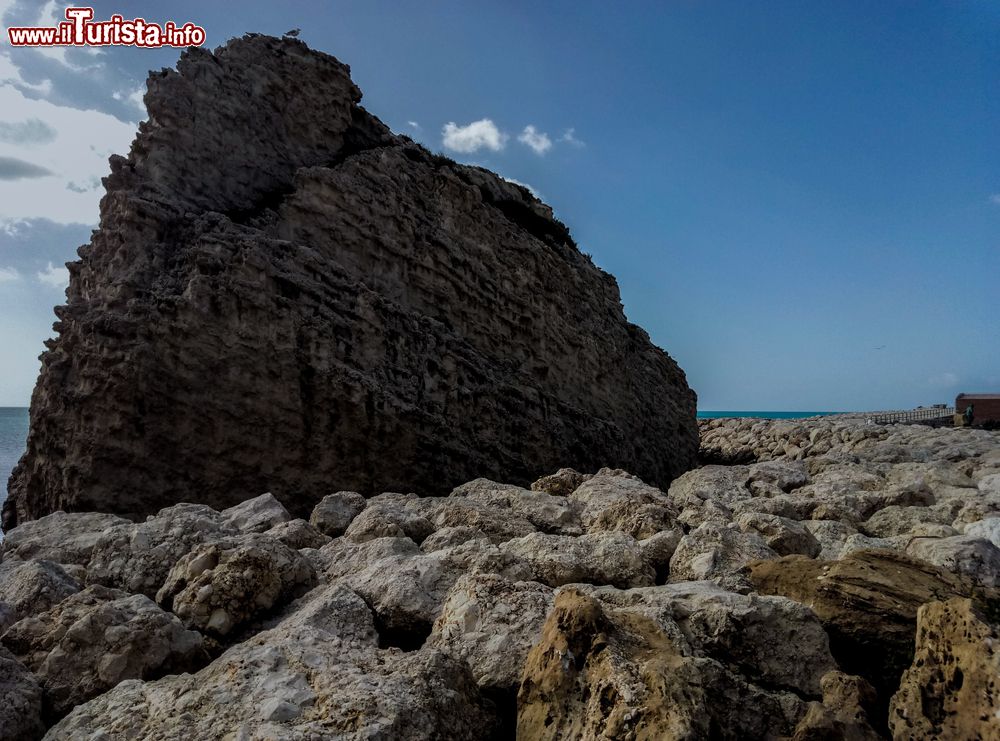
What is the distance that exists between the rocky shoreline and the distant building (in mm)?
45430

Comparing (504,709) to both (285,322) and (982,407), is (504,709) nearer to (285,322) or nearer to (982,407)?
(285,322)

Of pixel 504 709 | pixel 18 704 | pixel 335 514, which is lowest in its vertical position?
pixel 504 709

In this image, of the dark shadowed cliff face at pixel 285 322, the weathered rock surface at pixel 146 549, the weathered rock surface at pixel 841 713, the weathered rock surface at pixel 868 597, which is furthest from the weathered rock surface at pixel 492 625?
the dark shadowed cliff face at pixel 285 322

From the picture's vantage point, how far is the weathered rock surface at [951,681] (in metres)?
3.00

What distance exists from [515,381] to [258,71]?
811 cm

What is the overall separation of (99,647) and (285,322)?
274 inches

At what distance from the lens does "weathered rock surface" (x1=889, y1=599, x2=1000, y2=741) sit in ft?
9.83

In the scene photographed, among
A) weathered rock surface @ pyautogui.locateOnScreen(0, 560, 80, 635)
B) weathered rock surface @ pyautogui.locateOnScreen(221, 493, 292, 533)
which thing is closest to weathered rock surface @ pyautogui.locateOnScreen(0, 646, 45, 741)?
weathered rock surface @ pyautogui.locateOnScreen(0, 560, 80, 635)

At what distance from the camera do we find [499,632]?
3803 millimetres

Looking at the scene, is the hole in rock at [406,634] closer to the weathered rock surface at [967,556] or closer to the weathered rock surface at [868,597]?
the weathered rock surface at [868,597]

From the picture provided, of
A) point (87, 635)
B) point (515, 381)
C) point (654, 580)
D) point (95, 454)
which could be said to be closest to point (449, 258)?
point (515, 381)

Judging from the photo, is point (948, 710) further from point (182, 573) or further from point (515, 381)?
point (515, 381)

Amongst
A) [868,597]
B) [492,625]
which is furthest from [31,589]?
[868,597]

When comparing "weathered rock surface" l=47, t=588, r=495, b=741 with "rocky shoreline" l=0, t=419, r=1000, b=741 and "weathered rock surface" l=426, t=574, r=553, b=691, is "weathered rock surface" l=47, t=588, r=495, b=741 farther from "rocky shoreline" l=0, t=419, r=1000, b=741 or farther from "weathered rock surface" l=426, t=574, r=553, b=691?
"weathered rock surface" l=426, t=574, r=553, b=691
